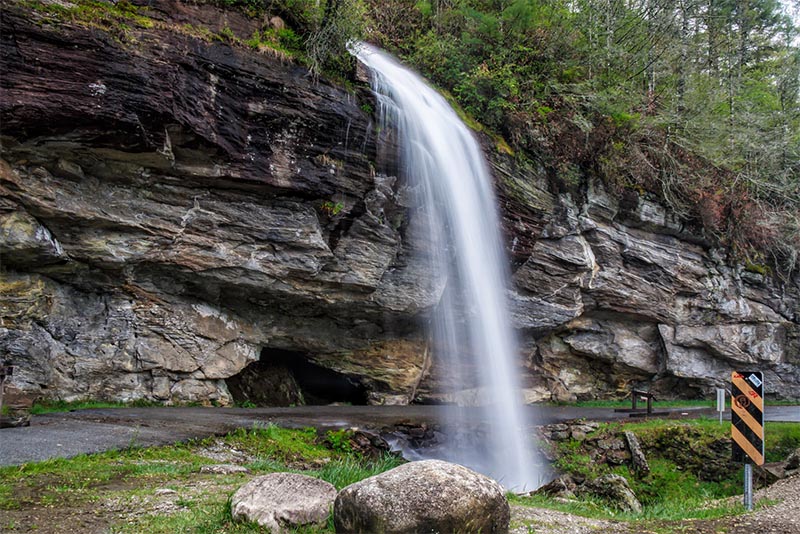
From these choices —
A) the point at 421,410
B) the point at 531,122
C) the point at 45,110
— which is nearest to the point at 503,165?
the point at 531,122

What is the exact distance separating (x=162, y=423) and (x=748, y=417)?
924 cm

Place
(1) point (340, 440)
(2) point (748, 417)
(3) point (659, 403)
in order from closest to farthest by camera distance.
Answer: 1. (2) point (748, 417)
2. (1) point (340, 440)
3. (3) point (659, 403)

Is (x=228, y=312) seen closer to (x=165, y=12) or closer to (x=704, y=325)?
(x=165, y=12)

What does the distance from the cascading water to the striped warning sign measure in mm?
7954

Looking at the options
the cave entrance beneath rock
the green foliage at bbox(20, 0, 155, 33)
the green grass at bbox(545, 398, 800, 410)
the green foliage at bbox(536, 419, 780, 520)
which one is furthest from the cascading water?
the green foliage at bbox(20, 0, 155, 33)

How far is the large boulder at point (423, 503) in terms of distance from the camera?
4.08m

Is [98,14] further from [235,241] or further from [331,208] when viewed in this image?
[331,208]

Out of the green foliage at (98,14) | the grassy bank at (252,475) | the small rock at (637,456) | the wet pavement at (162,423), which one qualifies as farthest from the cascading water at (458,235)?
the green foliage at (98,14)

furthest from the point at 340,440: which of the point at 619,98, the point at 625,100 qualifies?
the point at 625,100

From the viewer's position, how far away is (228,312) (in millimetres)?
15992

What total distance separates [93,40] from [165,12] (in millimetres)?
2517

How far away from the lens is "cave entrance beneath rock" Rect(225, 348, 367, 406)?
17.7 metres

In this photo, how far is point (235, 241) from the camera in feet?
47.5

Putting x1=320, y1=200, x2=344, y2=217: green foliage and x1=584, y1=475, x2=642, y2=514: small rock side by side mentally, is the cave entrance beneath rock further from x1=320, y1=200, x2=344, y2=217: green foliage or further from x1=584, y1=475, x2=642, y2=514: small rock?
x1=584, y1=475, x2=642, y2=514: small rock
